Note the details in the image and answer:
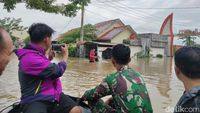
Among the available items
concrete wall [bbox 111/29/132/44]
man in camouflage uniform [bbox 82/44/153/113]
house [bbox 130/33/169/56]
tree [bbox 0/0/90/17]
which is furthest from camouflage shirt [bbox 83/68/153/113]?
house [bbox 130/33/169/56]

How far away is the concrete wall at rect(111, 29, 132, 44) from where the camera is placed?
147 ft

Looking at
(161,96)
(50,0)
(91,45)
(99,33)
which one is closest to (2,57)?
(161,96)

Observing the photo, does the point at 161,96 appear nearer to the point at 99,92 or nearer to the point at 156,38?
the point at 99,92

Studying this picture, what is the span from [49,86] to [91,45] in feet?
111

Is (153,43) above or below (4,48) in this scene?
below

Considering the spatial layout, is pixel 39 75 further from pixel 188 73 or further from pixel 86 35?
pixel 86 35

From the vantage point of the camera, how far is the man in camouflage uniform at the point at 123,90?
11.5 feet

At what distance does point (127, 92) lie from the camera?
352 cm

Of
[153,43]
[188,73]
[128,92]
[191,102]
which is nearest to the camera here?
[191,102]

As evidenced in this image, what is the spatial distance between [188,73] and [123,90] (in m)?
1.09

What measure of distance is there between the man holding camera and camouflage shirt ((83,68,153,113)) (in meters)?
0.47

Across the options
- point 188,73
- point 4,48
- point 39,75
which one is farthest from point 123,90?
point 4,48

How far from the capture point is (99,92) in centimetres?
370

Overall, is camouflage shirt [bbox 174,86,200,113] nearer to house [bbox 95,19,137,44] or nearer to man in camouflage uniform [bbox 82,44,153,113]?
man in camouflage uniform [bbox 82,44,153,113]
